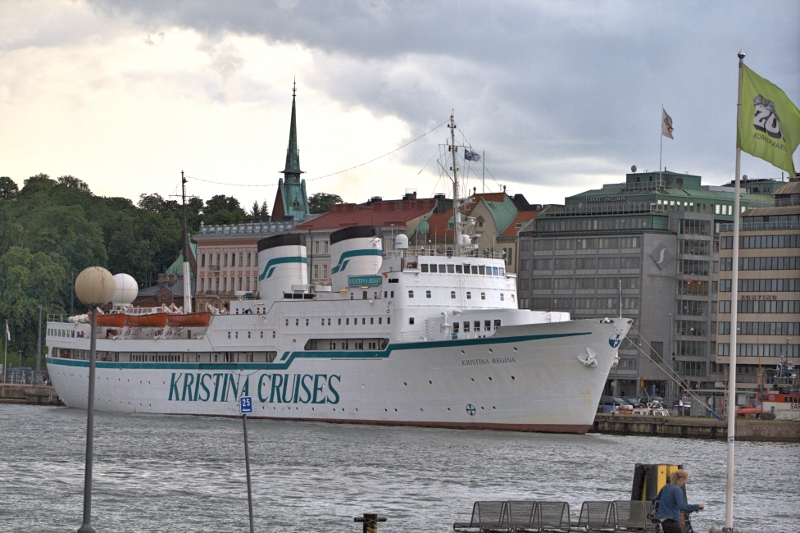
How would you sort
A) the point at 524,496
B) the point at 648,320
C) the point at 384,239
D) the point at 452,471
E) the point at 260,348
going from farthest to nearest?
the point at 384,239 < the point at 648,320 < the point at 260,348 < the point at 452,471 < the point at 524,496

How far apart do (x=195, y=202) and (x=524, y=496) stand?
122 meters

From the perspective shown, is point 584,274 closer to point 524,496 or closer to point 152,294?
point 152,294

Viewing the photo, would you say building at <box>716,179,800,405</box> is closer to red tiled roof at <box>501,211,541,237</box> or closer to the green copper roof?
red tiled roof at <box>501,211,541,237</box>

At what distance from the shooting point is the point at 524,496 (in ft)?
129

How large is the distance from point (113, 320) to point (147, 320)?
9.83ft

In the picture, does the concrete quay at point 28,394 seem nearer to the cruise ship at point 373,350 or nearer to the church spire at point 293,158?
the cruise ship at point 373,350

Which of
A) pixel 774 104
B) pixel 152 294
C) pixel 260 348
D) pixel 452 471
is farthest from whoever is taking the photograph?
pixel 152 294

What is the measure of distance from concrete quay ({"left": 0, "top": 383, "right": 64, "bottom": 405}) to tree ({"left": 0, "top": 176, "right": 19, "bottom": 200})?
6116 cm

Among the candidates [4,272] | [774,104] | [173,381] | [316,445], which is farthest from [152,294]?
[774,104]

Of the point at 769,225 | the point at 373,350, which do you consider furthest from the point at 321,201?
→ the point at 373,350

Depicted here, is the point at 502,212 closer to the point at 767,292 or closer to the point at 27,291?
the point at 767,292

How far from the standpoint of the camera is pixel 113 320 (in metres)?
80.6

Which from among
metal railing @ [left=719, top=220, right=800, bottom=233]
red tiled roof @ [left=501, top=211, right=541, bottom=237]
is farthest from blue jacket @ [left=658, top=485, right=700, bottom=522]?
red tiled roof @ [left=501, top=211, right=541, bottom=237]

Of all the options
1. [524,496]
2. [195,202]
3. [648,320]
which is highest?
[195,202]
